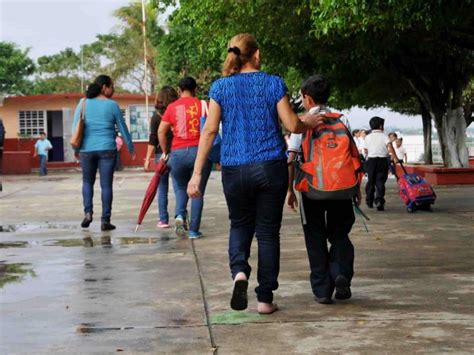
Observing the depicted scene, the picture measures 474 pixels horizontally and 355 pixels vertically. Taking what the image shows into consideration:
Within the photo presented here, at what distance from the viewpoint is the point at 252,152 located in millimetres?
5973

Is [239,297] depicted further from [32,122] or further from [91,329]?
[32,122]

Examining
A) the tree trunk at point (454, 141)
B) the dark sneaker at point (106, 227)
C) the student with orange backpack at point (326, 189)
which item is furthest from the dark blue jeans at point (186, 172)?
the tree trunk at point (454, 141)

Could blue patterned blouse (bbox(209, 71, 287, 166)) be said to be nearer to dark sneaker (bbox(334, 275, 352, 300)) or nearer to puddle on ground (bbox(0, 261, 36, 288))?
dark sneaker (bbox(334, 275, 352, 300))

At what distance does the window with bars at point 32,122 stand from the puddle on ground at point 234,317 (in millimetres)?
38686

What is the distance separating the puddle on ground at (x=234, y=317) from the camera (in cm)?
580

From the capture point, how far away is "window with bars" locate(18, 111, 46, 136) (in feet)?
143

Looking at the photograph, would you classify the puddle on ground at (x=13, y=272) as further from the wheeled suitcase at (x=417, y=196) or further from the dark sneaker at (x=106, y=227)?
the wheeled suitcase at (x=417, y=196)

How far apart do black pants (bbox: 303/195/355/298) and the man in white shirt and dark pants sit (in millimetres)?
8240

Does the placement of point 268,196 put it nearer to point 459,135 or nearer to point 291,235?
point 291,235

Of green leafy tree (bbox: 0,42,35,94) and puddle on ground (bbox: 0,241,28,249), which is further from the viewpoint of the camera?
green leafy tree (bbox: 0,42,35,94)

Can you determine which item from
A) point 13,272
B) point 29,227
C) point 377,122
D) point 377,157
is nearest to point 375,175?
point 377,157

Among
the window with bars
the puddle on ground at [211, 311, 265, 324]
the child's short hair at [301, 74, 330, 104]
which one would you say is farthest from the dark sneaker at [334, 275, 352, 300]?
the window with bars

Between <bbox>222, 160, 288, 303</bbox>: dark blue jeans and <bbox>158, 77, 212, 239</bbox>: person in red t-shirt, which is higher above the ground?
<bbox>158, 77, 212, 239</bbox>: person in red t-shirt

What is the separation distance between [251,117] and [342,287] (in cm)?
128
